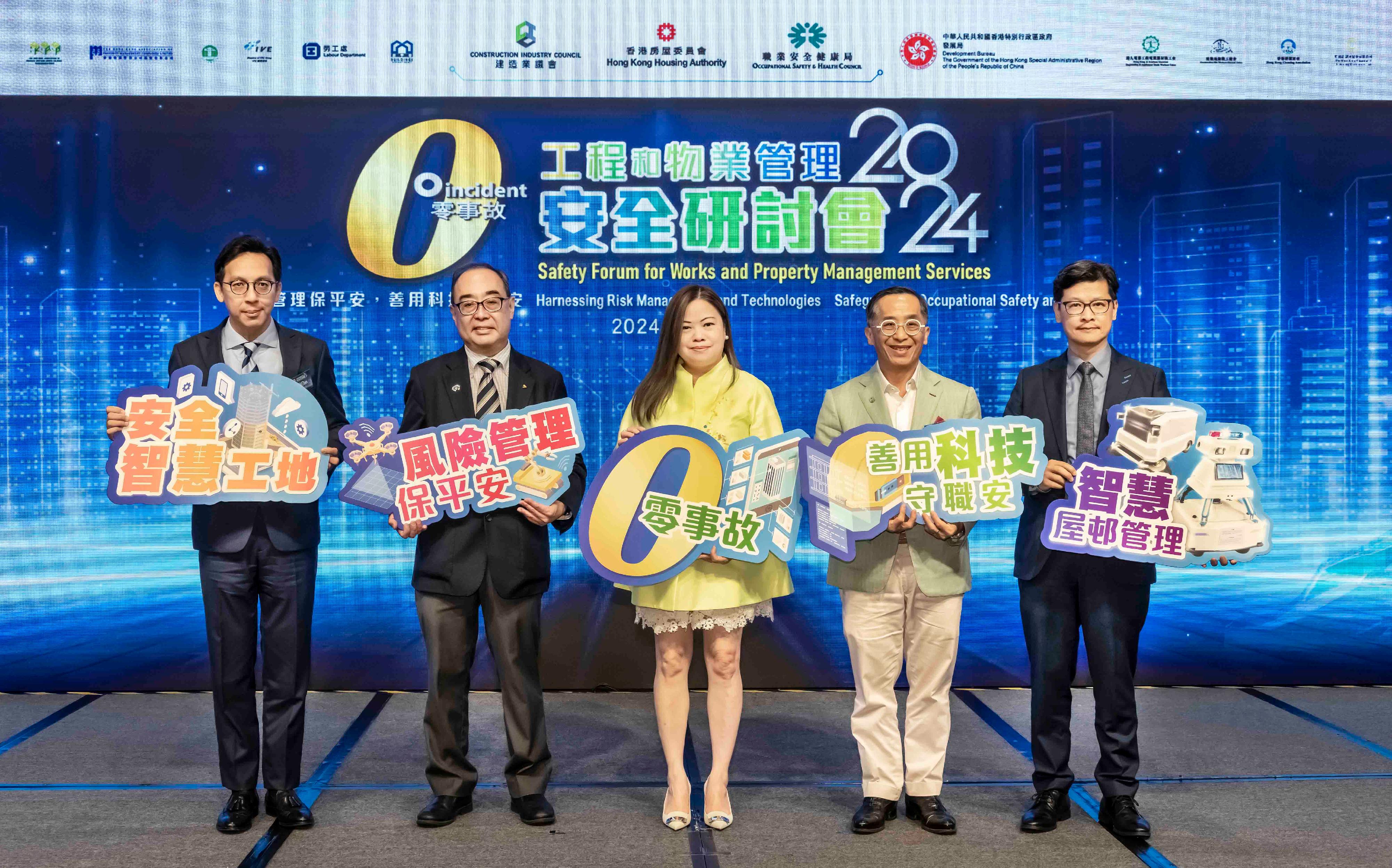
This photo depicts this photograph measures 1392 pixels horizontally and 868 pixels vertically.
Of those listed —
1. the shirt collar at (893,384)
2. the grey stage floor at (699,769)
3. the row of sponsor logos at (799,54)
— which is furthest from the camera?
the row of sponsor logos at (799,54)

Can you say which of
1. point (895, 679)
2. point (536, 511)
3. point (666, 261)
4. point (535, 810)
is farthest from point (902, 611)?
point (666, 261)

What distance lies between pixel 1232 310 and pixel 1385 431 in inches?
34.9

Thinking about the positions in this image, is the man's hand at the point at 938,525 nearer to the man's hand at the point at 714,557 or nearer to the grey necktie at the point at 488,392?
Result: the man's hand at the point at 714,557

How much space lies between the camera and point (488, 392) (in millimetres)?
3164

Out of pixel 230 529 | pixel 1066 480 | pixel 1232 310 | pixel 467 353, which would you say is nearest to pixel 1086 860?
pixel 1066 480

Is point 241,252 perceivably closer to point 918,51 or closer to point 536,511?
point 536,511

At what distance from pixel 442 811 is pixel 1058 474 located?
2.02 meters

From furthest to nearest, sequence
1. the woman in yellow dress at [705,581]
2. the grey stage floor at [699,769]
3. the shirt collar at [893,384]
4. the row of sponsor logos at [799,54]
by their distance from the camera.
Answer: the row of sponsor logos at [799,54], the shirt collar at [893,384], the woman in yellow dress at [705,581], the grey stage floor at [699,769]

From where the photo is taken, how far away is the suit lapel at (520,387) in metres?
3.15

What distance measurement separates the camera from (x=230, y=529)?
3.07 meters

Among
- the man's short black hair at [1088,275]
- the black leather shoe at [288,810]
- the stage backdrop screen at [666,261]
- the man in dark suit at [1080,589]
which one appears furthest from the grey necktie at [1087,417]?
the black leather shoe at [288,810]

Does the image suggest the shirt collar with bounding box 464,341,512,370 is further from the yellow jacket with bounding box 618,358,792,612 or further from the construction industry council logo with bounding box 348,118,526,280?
the construction industry council logo with bounding box 348,118,526,280

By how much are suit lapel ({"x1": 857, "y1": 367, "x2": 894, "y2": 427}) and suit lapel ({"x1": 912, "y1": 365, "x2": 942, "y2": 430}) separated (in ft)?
0.26

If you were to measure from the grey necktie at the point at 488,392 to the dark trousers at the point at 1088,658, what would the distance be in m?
1.67
